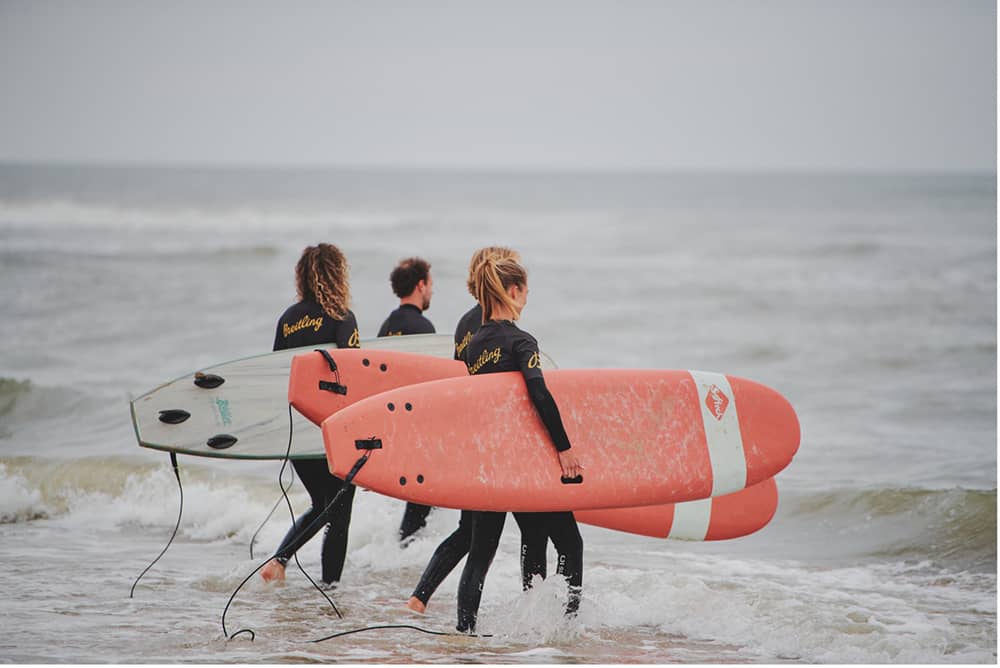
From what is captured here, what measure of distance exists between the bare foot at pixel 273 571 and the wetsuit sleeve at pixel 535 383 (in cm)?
149

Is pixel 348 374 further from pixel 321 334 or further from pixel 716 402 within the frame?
pixel 716 402

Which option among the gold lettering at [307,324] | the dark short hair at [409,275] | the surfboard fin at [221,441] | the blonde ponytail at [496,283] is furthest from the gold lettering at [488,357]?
the surfboard fin at [221,441]

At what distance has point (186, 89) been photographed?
51406 mm

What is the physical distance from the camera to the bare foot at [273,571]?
13.3 feet

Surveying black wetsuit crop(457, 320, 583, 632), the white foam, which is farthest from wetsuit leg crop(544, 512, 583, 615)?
the white foam

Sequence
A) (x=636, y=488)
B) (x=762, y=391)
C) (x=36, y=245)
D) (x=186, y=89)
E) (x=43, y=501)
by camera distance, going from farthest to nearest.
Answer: (x=186, y=89) → (x=36, y=245) → (x=43, y=501) → (x=762, y=391) → (x=636, y=488)

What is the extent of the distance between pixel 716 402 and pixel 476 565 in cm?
111

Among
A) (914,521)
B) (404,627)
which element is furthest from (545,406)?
(914,521)

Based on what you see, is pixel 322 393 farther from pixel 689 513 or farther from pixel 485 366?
pixel 689 513

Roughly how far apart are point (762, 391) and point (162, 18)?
132ft

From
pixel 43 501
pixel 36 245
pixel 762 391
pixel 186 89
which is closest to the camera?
pixel 762 391

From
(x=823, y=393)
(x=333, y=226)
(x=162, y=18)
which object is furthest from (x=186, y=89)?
(x=823, y=393)

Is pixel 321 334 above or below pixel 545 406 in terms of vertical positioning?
above

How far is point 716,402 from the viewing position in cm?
373
